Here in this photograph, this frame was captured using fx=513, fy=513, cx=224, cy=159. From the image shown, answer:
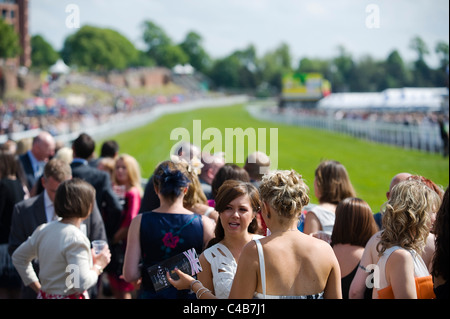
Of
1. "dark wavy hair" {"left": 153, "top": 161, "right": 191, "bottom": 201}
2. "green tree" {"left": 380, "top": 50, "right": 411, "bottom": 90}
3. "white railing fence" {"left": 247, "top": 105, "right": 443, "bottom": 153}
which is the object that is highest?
"green tree" {"left": 380, "top": 50, "right": 411, "bottom": 90}

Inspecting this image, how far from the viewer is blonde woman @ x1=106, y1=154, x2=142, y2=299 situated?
518cm

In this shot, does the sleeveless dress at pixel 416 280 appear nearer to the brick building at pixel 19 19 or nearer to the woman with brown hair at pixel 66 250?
the woman with brown hair at pixel 66 250

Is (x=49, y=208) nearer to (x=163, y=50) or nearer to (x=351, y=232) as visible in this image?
(x=351, y=232)

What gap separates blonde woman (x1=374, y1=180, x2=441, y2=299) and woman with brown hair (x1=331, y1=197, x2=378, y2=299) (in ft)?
2.26

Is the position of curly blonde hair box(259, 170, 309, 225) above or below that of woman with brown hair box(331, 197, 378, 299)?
above

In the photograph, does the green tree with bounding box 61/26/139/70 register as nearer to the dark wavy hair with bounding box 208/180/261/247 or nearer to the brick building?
the brick building

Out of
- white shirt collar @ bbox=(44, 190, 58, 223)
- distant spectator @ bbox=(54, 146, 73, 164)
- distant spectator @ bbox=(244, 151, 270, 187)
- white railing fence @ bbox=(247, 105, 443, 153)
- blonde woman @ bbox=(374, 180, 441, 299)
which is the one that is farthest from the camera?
white railing fence @ bbox=(247, 105, 443, 153)

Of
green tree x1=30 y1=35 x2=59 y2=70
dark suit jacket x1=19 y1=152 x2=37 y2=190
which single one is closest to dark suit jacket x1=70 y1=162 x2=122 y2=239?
dark suit jacket x1=19 y1=152 x2=37 y2=190

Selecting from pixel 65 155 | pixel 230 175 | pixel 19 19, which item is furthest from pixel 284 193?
pixel 19 19
